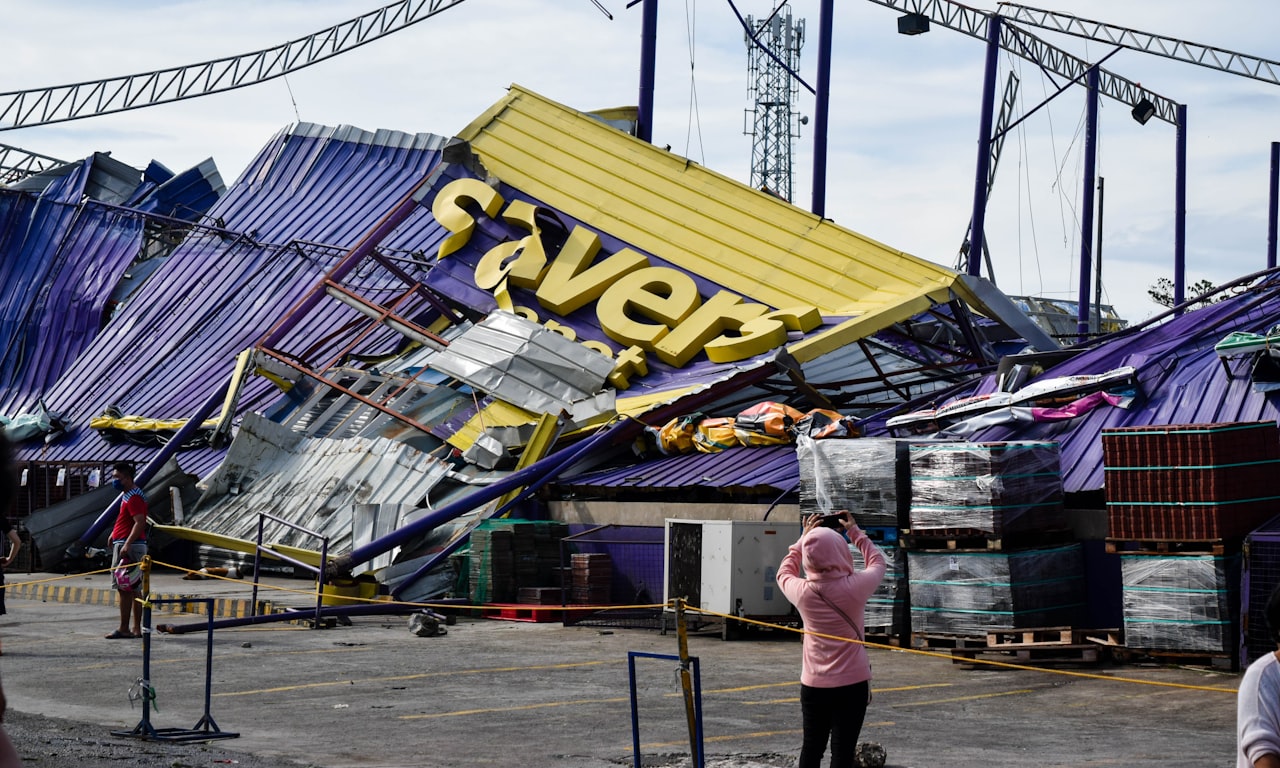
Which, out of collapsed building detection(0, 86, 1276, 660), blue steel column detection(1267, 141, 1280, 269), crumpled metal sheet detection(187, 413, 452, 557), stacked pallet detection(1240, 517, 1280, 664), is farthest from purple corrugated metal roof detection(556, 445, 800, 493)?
blue steel column detection(1267, 141, 1280, 269)

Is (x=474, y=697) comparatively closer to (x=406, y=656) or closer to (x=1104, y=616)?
(x=406, y=656)

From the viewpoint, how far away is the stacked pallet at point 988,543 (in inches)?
616

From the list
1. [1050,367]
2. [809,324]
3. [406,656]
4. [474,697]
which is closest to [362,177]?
[809,324]

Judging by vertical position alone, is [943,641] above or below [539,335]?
below

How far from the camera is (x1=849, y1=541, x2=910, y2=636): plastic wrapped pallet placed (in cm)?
1667

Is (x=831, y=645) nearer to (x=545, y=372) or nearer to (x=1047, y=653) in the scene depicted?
(x=1047, y=653)

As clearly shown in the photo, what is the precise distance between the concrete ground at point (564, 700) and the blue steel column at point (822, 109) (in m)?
17.3

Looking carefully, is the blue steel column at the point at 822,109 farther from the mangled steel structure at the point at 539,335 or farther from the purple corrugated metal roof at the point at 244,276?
the purple corrugated metal roof at the point at 244,276

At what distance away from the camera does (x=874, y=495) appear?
16.9 m

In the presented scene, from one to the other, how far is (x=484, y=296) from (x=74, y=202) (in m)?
18.7

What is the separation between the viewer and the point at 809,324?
24.8 m

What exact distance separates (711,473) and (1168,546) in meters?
7.74

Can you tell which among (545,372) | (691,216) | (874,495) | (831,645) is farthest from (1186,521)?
(691,216)

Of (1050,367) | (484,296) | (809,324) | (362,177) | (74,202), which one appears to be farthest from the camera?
(74,202)
